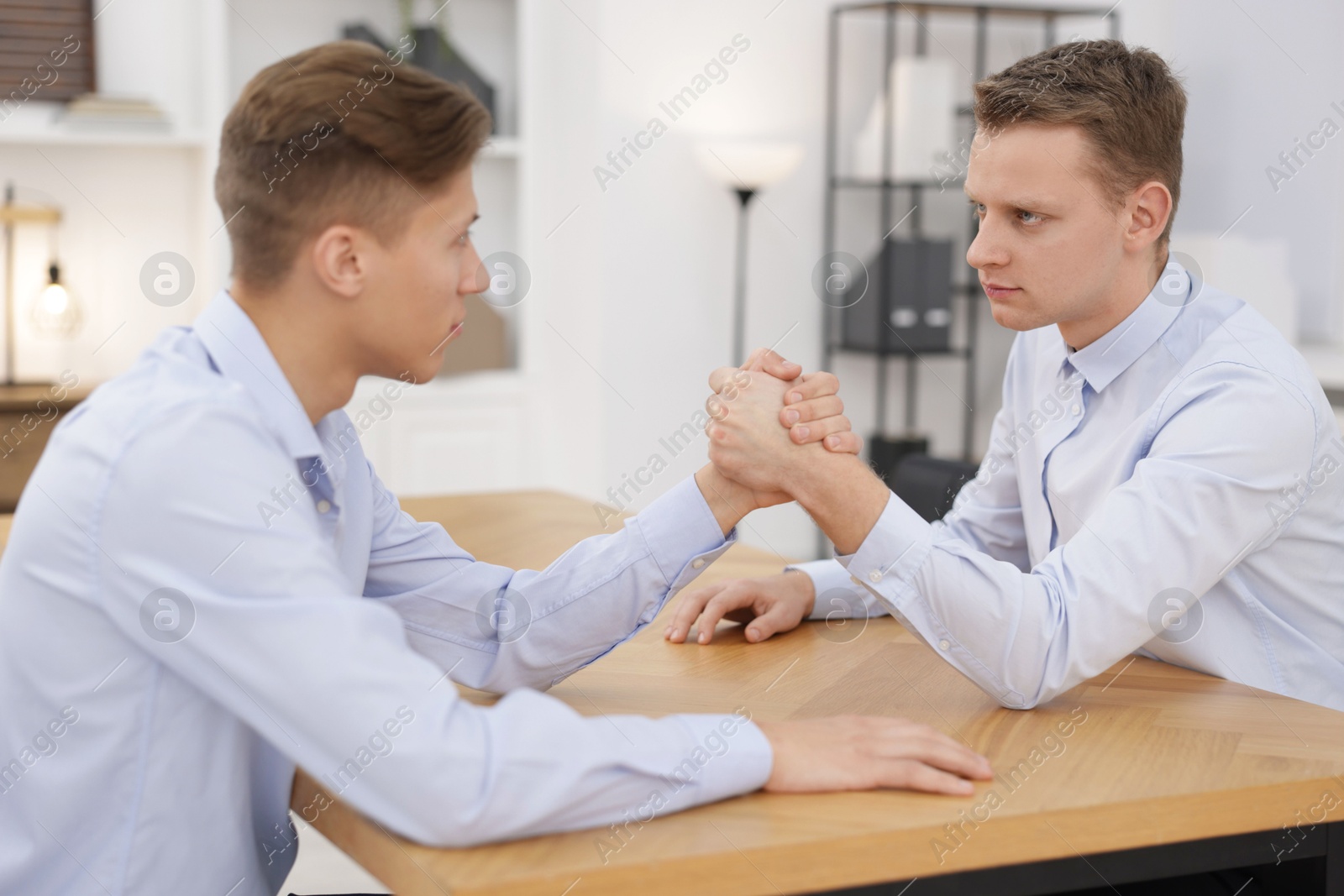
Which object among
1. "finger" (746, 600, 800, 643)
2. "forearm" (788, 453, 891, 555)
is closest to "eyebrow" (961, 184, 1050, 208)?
"forearm" (788, 453, 891, 555)

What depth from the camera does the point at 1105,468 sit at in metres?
1.49

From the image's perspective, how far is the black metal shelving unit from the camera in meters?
4.53

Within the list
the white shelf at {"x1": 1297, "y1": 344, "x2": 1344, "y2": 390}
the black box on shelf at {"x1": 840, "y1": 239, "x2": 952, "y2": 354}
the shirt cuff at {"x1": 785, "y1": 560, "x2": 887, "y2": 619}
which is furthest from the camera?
the black box on shelf at {"x1": 840, "y1": 239, "x2": 952, "y2": 354}

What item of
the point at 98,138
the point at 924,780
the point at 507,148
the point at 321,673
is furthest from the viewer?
the point at 507,148

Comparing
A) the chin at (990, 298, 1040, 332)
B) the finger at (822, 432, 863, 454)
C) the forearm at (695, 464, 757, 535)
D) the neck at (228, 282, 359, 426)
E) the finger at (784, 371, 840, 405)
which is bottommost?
the forearm at (695, 464, 757, 535)

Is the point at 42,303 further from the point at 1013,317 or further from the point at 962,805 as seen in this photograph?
the point at 962,805

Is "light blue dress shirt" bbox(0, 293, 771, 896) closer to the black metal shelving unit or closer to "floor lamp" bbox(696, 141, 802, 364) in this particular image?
"floor lamp" bbox(696, 141, 802, 364)

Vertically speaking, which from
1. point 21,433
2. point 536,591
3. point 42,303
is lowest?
point 21,433

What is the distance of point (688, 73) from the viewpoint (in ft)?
14.3

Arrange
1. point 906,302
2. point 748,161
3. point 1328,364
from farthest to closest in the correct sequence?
point 906,302
point 748,161
point 1328,364

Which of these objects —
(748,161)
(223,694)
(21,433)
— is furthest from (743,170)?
(223,694)

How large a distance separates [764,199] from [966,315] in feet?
3.07

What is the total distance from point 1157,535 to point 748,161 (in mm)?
3249

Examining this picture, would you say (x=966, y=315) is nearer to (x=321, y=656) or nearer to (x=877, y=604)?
(x=877, y=604)
